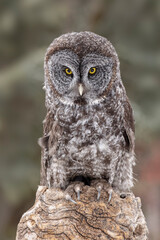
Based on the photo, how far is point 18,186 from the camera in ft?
27.2

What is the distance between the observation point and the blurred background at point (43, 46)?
8062 mm

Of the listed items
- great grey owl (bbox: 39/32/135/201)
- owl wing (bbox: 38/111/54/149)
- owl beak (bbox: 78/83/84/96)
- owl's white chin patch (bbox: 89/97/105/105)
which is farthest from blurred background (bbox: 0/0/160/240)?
owl beak (bbox: 78/83/84/96)

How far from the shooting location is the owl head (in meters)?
3.42

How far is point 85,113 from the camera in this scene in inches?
144

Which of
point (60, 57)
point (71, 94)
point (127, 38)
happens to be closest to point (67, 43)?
point (60, 57)

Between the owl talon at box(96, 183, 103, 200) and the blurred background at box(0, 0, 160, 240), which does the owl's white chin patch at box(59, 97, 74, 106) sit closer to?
the owl talon at box(96, 183, 103, 200)

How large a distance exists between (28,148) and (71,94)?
15.9ft

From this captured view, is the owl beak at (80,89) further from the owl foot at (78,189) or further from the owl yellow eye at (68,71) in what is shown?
the owl foot at (78,189)

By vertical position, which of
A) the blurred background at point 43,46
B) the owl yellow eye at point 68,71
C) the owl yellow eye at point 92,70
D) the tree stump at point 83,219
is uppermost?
the blurred background at point 43,46

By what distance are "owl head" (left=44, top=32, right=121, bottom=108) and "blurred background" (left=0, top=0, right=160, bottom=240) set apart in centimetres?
411

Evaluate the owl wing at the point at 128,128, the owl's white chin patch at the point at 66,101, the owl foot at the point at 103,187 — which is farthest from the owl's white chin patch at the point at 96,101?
the owl foot at the point at 103,187

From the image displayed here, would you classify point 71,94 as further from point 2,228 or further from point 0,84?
point 2,228

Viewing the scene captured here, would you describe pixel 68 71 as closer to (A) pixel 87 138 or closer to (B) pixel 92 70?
(B) pixel 92 70

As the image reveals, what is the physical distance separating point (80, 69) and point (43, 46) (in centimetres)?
452
